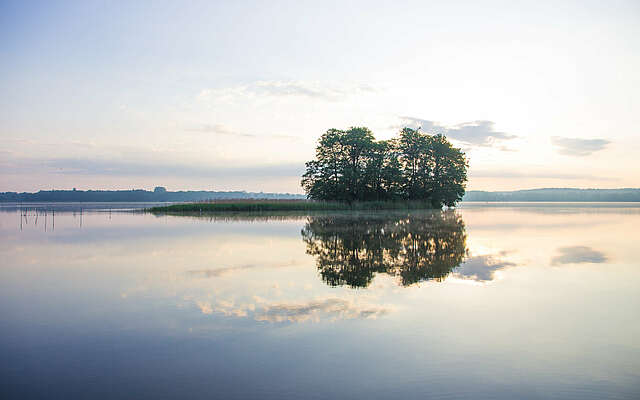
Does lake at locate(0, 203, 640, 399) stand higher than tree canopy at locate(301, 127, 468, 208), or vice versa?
tree canopy at locate(301, 127, 468, 208)

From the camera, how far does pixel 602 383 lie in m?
4.77

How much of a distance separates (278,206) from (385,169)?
57.9 feet

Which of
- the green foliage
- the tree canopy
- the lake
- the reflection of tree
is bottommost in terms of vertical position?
the lake

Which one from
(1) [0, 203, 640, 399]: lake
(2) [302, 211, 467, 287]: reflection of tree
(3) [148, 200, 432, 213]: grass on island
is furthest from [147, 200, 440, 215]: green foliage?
(1) [0, 203, 640, 399]: lake

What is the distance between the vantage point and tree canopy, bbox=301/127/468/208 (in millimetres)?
62188

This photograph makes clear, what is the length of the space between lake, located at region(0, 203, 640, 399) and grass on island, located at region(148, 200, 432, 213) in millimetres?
41710

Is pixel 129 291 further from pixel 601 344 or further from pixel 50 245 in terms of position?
pixel 50 245

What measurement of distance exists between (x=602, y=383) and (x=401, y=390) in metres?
2.37

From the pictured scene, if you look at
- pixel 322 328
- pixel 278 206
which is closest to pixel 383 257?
pixel 322 328

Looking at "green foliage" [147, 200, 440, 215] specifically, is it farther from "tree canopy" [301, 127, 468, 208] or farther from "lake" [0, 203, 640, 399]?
"lake" [0, 203, 640, 399]

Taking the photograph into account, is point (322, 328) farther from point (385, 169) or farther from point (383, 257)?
point (385, 169)

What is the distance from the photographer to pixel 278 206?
185ft

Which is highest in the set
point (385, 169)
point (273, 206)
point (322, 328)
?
point (385, 169)

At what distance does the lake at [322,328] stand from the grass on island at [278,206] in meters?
41.7
